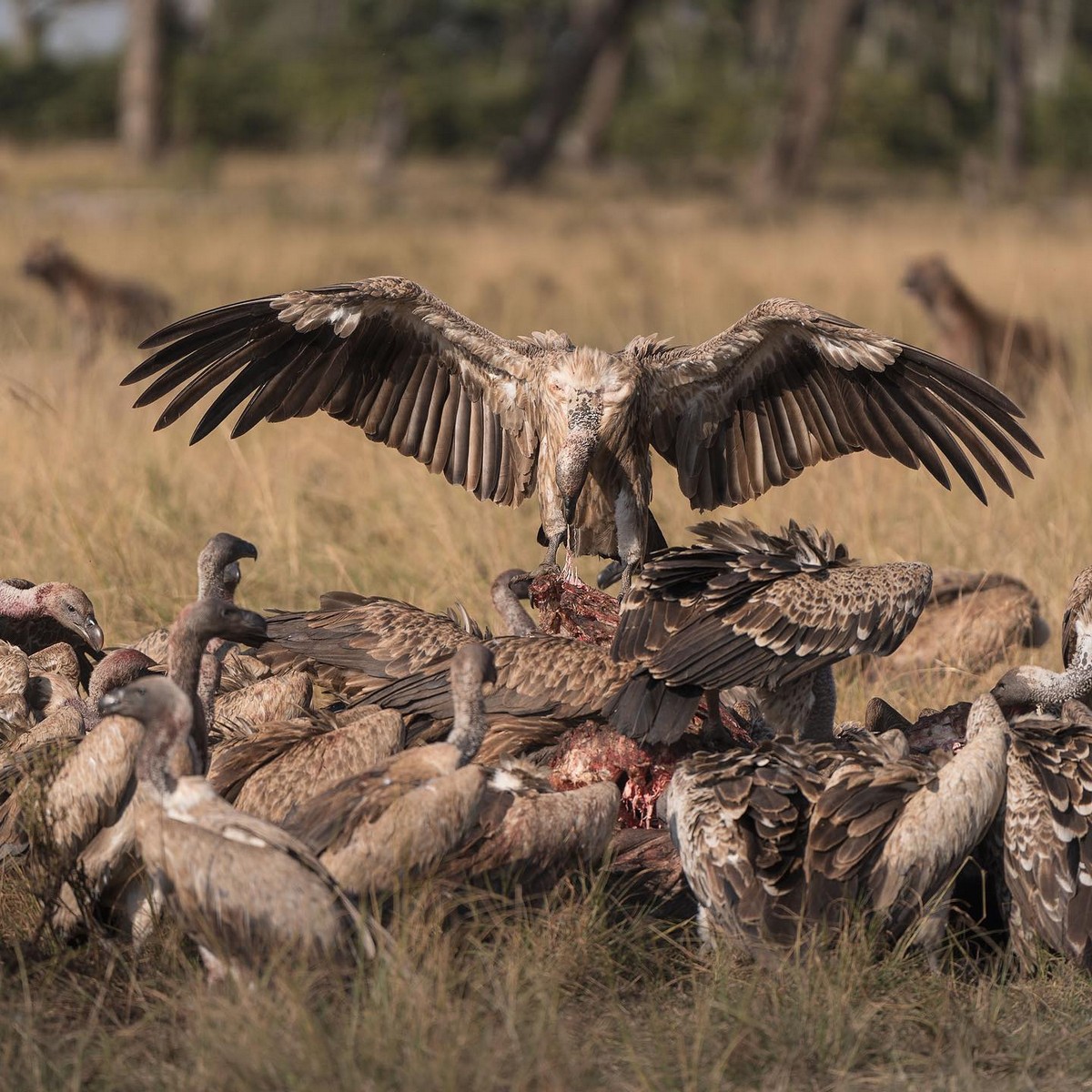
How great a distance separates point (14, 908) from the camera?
387 cm

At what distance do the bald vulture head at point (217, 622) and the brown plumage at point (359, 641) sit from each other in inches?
45.8

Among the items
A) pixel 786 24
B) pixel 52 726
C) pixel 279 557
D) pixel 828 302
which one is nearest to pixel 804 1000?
pixel 52 726

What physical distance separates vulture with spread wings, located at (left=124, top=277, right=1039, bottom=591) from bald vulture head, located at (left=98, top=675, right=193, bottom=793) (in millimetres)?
2004

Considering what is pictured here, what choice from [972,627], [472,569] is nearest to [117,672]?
[472,569]

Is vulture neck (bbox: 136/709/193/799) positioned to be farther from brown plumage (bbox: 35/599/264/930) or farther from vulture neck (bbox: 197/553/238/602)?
vulture neck (bbox: 197/553/238/602)

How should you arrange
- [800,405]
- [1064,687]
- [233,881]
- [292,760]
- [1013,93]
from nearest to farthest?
1. [233,881]
2. [292,760]
3. [1064,687]
4. [800,405]
5. [1013,93]

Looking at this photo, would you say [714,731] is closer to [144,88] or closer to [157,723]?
[157,723]

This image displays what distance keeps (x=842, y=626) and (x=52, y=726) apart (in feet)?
6.90

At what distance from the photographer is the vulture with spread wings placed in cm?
567

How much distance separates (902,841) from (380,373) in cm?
296

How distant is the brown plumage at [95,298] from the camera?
1219 cm

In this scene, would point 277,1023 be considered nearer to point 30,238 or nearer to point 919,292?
point 919,292

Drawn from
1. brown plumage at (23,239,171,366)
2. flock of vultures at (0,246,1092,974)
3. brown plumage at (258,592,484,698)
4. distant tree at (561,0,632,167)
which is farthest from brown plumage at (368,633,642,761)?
distant tree at (561,0,632,167)

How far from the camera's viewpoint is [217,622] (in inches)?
155
